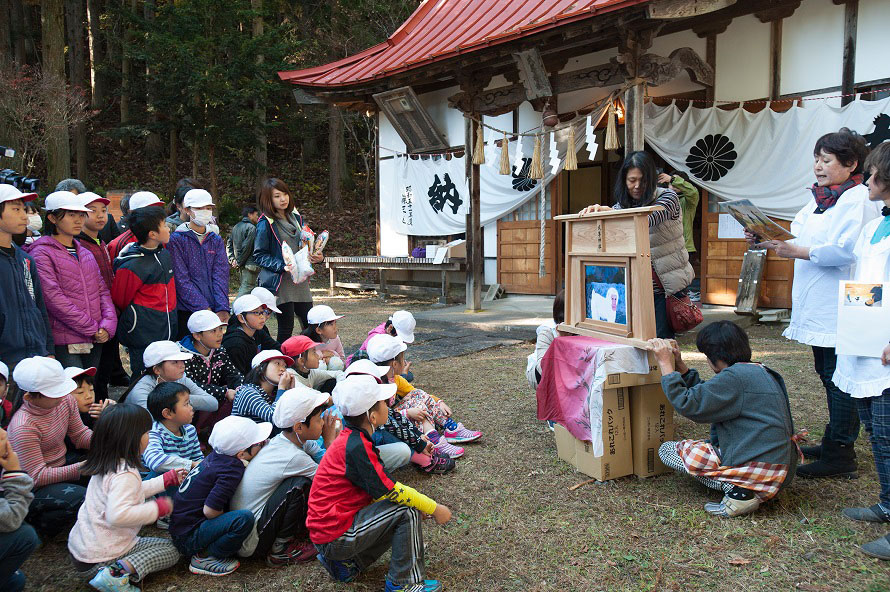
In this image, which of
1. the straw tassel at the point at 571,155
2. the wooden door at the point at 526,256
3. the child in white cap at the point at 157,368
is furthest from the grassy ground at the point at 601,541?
the wooden door at the point at 526,256

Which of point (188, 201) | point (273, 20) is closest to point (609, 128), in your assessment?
point (188, 201)

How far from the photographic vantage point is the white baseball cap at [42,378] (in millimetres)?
2590

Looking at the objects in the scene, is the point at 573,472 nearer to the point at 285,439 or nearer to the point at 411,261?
the point at 285,439

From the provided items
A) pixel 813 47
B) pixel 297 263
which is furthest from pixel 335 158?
pixel 297 263

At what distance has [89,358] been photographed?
377 centimetres

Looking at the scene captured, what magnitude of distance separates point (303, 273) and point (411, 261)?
5544 mm

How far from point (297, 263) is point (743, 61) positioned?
603cm

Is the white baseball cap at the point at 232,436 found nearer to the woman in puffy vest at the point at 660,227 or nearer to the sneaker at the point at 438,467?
the sneaker at the point at 438,467

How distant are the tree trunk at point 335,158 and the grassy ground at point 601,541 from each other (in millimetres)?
15241

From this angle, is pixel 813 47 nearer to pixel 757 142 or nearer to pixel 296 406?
pixel 757 142

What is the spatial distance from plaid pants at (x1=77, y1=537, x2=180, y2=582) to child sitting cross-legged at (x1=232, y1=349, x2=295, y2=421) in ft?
3.03

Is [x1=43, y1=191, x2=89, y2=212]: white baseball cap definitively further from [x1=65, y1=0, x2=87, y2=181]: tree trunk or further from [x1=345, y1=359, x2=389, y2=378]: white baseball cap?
[x1=65, y1=0, x2=87, y2=181]: tree trunk

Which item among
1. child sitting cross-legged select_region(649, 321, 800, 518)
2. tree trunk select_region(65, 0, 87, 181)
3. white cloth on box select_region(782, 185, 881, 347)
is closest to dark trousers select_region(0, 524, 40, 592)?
child sitting cross-legged select_region(649, 321, 800, 518)

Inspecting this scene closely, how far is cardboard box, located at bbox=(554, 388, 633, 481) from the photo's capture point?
3117 mm
